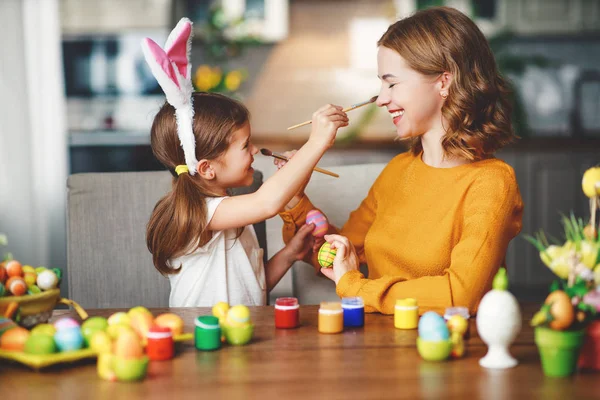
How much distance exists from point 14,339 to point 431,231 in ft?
3.04

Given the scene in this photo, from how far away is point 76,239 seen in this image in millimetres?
2115

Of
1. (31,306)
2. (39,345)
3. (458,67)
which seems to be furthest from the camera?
(458,67)

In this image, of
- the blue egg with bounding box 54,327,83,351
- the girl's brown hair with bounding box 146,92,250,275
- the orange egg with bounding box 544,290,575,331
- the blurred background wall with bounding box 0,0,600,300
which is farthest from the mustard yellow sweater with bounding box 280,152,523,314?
the blurred background wall with bounding box 0,0,600,300

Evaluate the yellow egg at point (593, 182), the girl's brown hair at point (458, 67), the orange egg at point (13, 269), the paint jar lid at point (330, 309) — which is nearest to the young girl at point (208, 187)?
the girl's brown hair at point (458, 67)

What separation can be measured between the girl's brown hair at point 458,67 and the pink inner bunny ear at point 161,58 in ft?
1.68

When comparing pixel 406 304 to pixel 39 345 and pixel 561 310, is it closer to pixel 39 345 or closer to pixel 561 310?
pixel 561 310

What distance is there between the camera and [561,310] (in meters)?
0.99

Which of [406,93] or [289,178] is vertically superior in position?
[406,93]

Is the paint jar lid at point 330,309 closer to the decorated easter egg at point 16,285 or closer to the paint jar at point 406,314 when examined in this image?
the paint jar at point 406,314

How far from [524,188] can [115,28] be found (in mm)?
2684

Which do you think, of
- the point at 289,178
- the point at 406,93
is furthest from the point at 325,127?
the point at 406,93

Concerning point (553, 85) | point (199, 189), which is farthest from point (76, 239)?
point (553, 85)

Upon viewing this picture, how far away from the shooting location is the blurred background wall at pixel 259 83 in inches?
138

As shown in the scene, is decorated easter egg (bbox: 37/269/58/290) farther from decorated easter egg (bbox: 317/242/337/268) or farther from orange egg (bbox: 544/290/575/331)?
orange egg (bbox: 544/290/575/331)
